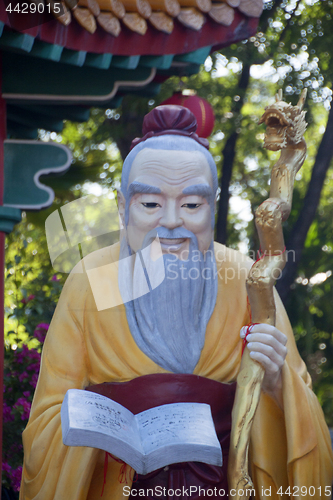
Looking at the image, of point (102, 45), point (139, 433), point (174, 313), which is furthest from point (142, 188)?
point (139, 433)

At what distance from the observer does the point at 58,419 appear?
232 centimetres

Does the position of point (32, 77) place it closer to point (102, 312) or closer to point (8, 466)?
point (102, 312)

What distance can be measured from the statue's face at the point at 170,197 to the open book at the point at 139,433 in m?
0.67

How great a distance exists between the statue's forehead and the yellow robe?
1.65 feet

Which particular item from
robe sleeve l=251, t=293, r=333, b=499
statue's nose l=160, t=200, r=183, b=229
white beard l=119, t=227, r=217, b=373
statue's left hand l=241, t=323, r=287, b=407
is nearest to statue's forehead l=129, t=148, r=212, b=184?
statue's nose l=160, t=200, r=183, b=229

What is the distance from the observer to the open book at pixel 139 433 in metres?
1.92

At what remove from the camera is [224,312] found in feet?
8.27

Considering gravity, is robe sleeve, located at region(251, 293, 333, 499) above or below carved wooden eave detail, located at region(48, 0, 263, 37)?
below

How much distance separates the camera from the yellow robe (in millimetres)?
2289

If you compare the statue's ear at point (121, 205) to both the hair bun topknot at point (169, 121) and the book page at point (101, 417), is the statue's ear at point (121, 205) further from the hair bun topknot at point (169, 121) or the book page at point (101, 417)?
the book page at point (101, 417)

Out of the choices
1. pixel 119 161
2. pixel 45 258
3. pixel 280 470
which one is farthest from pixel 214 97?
pixel 280 470

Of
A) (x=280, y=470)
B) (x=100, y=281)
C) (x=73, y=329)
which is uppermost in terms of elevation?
(x=100, y=281)

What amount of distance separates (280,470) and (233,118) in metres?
3.94

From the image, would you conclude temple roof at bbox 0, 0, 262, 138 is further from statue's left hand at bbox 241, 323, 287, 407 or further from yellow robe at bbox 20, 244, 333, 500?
statue's left hand at bbox 241, 323, 287, 407
